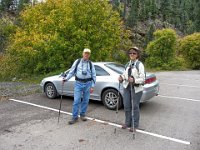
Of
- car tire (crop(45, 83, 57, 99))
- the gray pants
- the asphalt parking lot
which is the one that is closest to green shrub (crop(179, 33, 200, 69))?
the asphalt parking lot

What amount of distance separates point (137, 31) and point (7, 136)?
6291 cm

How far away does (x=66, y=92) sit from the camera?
9.92 metres

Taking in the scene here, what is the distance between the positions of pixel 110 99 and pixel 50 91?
8.95ft

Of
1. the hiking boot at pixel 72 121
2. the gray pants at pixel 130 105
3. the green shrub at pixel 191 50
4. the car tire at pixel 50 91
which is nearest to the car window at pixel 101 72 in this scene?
the car tire at pixel 50 91

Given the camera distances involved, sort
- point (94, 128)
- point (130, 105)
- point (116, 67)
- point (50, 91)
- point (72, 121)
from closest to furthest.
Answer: point (130, 105)
point (94, 128)
point (72, 121)
point (116, 67)
point (50, 91)

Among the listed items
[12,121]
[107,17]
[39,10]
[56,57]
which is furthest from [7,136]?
[39,10]

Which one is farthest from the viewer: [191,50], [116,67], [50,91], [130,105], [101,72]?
[191,50]

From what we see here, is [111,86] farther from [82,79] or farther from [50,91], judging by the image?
[50,91]

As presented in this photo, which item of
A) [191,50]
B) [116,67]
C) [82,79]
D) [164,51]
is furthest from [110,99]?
[191,50]

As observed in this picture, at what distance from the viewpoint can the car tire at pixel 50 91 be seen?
10271 mm

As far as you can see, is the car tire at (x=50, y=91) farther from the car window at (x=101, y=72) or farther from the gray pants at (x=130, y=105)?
the gray pants at (x=130, y=105)

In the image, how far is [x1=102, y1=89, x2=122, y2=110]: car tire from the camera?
8.59 m

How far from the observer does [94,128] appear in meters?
6.81

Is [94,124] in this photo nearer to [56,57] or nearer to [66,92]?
[66,92]
